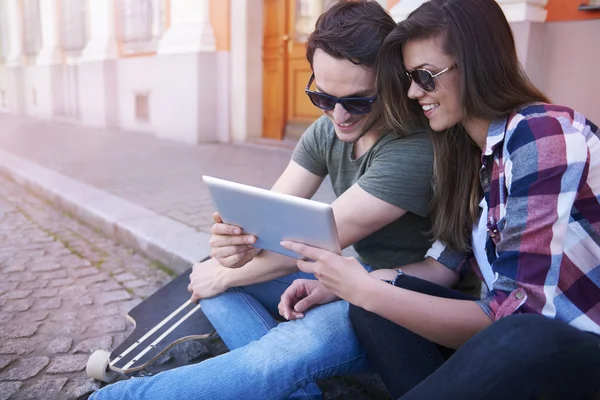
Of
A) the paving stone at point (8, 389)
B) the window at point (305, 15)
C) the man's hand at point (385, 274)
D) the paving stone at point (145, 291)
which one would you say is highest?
the window at point (305, 15)

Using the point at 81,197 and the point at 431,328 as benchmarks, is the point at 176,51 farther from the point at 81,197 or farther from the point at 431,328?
the point at 431,328

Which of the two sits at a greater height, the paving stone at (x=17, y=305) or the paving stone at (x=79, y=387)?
the paving stone at (x=79, y=387)

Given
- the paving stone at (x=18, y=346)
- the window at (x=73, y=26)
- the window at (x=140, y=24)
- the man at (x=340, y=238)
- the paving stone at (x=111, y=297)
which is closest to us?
the man at (x=340, y=238)

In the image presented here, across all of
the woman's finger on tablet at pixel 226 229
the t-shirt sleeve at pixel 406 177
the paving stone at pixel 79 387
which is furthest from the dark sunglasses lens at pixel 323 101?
the paving stone at pixel 79 387

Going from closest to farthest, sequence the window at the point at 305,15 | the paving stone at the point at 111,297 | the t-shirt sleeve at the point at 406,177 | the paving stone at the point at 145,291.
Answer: the t-shirt sleeve at the point at 406,177 < the paving stone at the point at 111,297 < the paving stone at the point at 145,291 < the window at the point at 305,15

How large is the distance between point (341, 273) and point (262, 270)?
641 millimetres

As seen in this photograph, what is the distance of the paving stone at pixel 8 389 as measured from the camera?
2196 mm

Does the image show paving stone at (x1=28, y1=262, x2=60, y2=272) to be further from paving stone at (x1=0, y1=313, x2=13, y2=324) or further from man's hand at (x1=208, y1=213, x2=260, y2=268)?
man's hand at (x1=208, y1=213, x2=260, y2=268)

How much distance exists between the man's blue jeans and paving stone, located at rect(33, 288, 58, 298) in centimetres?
159

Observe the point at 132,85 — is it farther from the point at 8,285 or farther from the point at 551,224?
the point at 551,224

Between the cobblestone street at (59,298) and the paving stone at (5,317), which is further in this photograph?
the paving stone at (5,317)

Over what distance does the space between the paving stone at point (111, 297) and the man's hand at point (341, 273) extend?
6.20ft

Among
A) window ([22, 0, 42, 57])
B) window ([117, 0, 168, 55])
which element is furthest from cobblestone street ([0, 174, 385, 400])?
window ([22, 0, 42, 57])

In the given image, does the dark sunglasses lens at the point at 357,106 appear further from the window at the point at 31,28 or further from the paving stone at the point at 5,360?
the window at the point at 31,28
